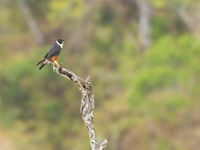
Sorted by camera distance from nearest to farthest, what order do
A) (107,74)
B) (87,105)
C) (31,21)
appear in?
(87,105), (107,74), (31,21)

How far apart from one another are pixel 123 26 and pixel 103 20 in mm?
841

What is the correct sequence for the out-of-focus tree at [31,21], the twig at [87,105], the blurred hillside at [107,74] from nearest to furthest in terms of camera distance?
the twig at [87,105] → the blurred hillside at [107,74] → the out-of-focus tree at [31,21]

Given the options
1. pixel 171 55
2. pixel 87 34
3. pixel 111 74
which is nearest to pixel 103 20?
pixel 87 34

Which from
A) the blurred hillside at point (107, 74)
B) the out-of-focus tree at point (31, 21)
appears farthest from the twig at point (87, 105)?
the out-of-focus tree at point (31, 21)

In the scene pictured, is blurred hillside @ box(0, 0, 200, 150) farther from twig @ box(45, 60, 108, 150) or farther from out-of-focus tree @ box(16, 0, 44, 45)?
twig @ box(45, 60, 108, 150)

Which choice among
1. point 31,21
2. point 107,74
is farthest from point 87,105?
point 31,21

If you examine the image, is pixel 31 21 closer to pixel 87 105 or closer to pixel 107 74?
pixel 107 74

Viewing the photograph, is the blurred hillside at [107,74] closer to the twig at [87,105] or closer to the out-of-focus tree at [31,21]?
the out-of-focus tree at [31,21]

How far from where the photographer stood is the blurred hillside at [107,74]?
19.0 m

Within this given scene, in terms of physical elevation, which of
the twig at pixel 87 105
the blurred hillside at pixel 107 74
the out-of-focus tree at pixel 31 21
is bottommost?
the twig at pixel 87 105

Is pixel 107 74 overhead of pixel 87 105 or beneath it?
overhead

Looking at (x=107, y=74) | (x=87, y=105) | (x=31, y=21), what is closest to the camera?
(x=87, y=105)

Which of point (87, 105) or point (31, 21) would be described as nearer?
point (87, 105)

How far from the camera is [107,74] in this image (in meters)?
22.9
